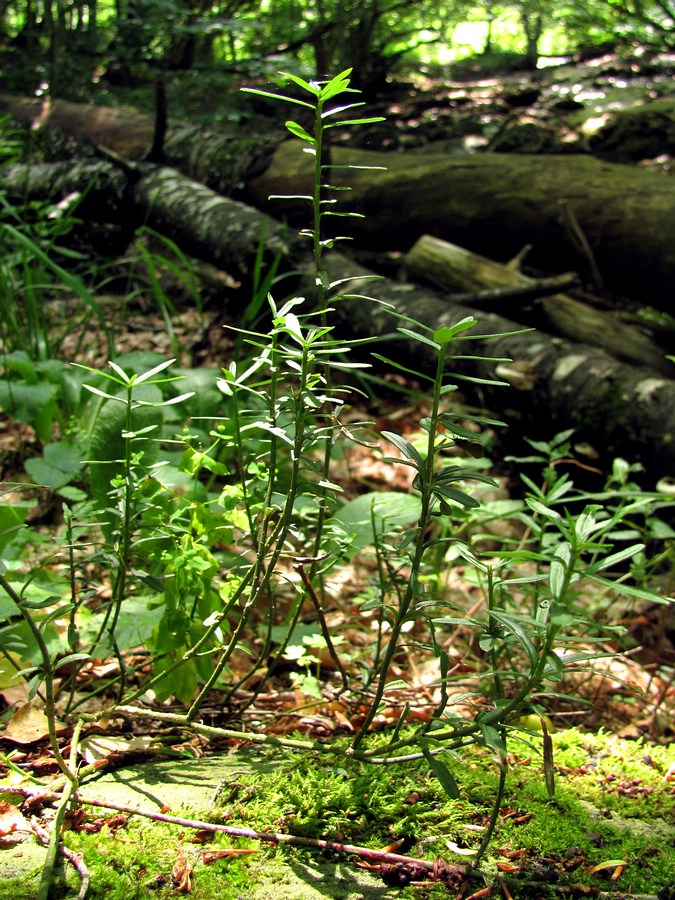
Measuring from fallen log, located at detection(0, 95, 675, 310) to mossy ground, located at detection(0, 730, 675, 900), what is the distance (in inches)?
137

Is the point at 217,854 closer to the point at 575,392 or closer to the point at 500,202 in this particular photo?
the point at 575,392

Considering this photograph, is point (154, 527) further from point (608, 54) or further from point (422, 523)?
point (608, 54)

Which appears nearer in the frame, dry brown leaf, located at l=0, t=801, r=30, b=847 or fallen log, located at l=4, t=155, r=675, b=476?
dry brown leaf, located at l=0, t=801, r=30, b=847

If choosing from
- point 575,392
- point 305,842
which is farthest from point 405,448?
point 575,392

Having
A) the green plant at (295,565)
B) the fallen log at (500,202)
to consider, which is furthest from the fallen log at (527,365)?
the green plant at (295,565)

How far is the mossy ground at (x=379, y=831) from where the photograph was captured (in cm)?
102

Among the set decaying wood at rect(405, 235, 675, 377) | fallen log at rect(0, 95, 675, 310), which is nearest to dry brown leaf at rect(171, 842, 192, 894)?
decaying wood at rect(405, 235, 675, 377)

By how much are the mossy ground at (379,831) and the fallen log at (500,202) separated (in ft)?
11.4

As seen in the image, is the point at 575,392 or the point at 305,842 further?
the point at 575,392

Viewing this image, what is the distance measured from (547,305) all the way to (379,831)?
3.60 meters

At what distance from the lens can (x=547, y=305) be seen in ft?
13.8

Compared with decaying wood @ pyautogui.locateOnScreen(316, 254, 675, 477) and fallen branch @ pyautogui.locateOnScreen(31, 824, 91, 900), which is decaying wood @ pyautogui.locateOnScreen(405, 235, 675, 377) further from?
fallen branch @ pyautogui.locateOnScreen(31, 824, 91, 900)

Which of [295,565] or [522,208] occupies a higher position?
[522,208]

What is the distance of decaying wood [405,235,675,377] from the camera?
4023 millimetres
